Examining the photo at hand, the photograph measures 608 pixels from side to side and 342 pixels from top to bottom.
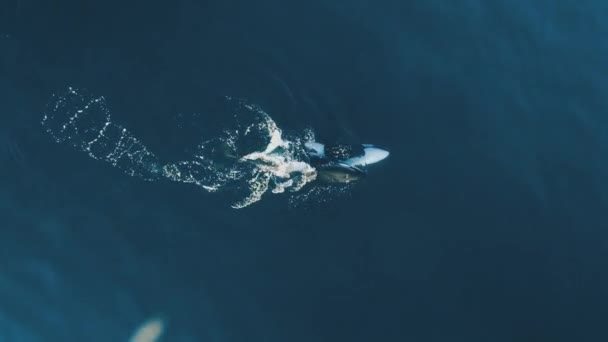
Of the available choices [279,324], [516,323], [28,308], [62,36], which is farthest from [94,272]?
[516,323]

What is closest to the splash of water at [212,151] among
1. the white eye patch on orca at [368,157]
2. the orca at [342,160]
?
the orca at [342,160]

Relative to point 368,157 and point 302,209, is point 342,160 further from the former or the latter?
point 302,209

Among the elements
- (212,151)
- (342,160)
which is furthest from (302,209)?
(212,151)

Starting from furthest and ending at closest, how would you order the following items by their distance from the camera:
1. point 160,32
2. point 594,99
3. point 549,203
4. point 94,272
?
point 594,99 < point 549,203 < point 160,32 < point 94,272

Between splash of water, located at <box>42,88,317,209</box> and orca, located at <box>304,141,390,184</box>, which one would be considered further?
orca, located at <box>304,141,390,184</box>

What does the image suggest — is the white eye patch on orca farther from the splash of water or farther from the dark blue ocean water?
the splash of water

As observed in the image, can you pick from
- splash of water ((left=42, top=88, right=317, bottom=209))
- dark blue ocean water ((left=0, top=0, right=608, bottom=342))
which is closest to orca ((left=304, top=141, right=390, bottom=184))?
splash of water ((left=42, top=88, right=317, bottom=209))

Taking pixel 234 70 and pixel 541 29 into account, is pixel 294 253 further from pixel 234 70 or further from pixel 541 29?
pixel 541 29
